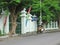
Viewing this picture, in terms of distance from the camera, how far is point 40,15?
3769 cm

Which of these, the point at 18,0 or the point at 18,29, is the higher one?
the point at 18,0

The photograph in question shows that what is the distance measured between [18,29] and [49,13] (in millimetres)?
7928

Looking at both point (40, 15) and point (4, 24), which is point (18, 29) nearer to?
point (4, 24)

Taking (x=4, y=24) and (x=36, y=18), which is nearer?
(x=4, y=24)

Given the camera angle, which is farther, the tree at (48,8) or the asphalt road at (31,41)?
the tree at (48,8)

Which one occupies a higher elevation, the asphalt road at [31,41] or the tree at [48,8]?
the tree at [48,8]

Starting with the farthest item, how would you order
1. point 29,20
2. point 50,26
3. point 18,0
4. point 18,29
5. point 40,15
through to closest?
point 50,26, point 40,15, point 29,20, point 18,29, point 18,0

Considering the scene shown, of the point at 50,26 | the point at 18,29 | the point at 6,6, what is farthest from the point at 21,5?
the point at 50,26

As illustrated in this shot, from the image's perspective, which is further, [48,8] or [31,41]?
→ [48,8]

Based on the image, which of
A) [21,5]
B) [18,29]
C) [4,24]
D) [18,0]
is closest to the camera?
[18,0]

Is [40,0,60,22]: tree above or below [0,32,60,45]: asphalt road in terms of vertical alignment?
above

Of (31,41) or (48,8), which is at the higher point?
(48,8)

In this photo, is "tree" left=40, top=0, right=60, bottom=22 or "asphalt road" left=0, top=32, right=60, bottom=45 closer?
"asphalt road" left=0, top=32, right=60, bottom=45

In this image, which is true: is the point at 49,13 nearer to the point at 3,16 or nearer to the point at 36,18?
the point at 36,18
